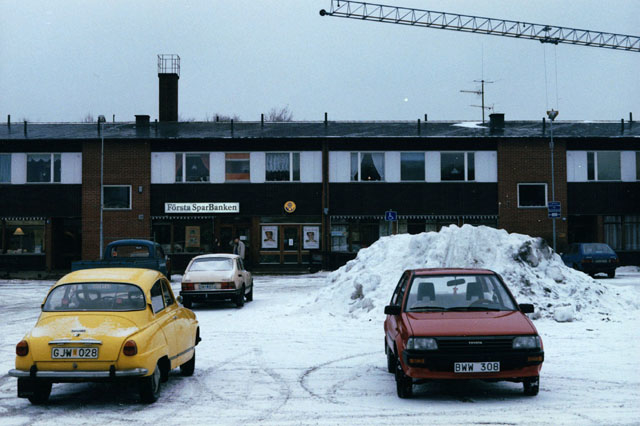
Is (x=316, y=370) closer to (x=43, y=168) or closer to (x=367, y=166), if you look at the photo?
(x=367, y=166)

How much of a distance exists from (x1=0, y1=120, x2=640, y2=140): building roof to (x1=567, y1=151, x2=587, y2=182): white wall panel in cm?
95

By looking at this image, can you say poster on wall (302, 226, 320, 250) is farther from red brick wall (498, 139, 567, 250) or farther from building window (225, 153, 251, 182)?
→ red brick wall (498, 139, 567, 250)

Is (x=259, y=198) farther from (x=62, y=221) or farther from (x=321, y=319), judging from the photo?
(x=321, y=319)

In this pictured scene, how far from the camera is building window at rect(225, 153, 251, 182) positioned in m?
38.8

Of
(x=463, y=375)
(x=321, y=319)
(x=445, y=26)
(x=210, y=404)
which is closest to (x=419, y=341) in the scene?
(x=463, y=375)

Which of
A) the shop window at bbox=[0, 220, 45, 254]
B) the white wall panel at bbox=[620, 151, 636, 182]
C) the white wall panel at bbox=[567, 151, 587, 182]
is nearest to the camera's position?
the shop window at bbox=[0, 220, 45, 254]

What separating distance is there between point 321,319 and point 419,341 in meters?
8.90

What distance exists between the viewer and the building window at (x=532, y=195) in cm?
3894

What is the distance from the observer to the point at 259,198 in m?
38.5

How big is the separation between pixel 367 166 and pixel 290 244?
5.68 metres

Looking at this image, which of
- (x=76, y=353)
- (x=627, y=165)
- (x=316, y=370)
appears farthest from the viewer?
(x=627, y=165)

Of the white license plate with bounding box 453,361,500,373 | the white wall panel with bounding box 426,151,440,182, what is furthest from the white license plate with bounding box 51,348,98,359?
the white wall panel with bounding box 426,151,440,182

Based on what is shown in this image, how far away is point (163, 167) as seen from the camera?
38781mm

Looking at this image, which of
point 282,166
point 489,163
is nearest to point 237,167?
point 282,166
